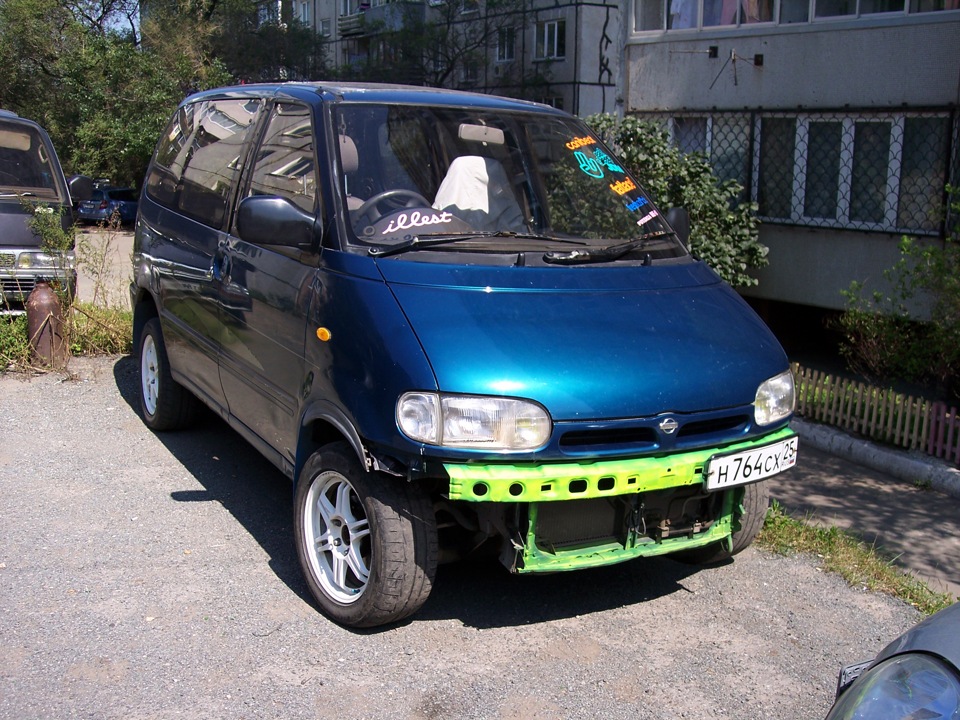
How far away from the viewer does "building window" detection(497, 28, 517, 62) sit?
27.9 m

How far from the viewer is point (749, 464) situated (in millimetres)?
3975

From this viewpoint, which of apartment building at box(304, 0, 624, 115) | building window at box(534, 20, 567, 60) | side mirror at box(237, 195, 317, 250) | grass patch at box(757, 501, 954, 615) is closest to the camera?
side mirror at box(237, 195, 317, 250)

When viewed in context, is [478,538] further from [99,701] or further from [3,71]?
[3,71]

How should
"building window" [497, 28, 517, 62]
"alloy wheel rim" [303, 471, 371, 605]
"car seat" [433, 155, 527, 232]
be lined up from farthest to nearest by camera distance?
"building window" [497, 28, 517, 62] < "car seat" [433, 155, 527, 232] < "alloy wheel rim" [303, 471, 371, 605]

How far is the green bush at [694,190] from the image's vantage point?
417 inches

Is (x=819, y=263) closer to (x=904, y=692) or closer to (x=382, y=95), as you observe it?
(x=382, y=95)

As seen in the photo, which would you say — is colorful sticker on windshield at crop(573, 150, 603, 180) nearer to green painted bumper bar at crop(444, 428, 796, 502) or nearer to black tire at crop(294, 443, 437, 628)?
green painted bumper bar at crop(444, 428, 796, 502)

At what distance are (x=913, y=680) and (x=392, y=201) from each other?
288 cm

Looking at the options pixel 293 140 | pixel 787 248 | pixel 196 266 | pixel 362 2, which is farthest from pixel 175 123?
pixel 362 2

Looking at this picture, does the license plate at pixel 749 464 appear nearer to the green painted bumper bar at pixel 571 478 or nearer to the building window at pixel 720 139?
the green painted bumper bar at pixel 571 478

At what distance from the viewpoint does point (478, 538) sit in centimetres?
399

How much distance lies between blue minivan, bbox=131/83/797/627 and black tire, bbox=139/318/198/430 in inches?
44.3

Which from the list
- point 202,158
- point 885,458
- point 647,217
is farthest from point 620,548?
point 885,458

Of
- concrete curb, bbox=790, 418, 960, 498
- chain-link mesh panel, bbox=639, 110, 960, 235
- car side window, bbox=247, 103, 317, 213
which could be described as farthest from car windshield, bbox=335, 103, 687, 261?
chain-link mesh panel, bbox=639, 110, 960, 235
